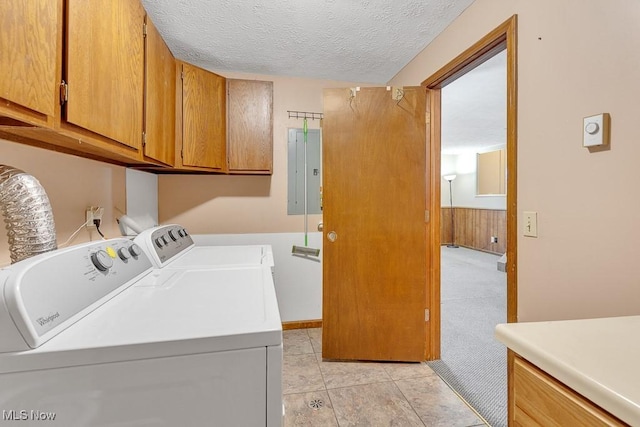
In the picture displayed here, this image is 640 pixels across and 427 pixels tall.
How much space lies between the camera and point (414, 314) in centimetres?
217

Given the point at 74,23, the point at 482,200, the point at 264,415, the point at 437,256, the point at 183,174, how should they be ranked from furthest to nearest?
the point at 482,200, the point at 183,174, the point at 437,256, the point at 74,23, the point at 264,415

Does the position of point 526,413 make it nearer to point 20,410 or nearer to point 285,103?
point 20,410

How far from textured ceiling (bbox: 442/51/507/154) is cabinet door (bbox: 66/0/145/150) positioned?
96.7 inches

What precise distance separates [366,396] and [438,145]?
1.77 metres

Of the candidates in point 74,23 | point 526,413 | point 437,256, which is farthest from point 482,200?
point 74,23

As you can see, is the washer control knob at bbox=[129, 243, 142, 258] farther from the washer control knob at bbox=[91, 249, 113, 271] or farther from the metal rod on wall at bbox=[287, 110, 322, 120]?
the metal rod on wall at bbox=[287, 110, 322, 120]

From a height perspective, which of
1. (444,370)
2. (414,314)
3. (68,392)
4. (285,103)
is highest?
(285,103)

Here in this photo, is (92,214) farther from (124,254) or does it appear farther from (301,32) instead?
(301,32)

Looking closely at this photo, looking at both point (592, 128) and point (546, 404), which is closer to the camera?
point (546, 404)

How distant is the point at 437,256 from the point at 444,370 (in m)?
0.80

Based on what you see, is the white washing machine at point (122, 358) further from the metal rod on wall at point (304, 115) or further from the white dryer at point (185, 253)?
the metal rod on wall at point (304, 115)

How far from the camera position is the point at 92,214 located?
5.14ft

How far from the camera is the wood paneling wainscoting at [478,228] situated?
5992mm

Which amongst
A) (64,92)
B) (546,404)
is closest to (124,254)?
(64,92)
